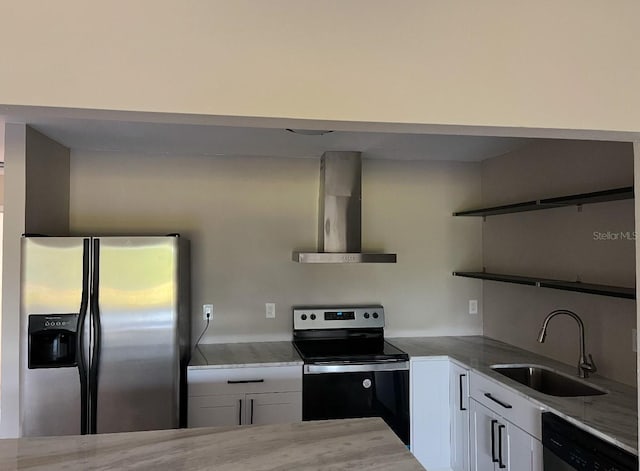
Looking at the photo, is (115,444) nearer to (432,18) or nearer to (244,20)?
(244,20)

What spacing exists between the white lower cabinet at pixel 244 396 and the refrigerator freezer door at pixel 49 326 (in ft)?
2.13

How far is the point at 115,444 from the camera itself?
1534 millimetres

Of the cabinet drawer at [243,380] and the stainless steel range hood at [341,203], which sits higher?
the stainless steel range hood at [341,203]

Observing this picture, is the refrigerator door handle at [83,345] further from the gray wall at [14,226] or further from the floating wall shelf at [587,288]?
the floating wall shelf at [587,288]

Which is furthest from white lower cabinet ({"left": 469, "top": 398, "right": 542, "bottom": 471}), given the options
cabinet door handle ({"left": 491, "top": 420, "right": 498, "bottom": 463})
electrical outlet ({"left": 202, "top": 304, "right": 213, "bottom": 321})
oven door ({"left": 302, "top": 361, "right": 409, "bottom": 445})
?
electrical outlet ({"left": 202, "top": 304, "right": 213, "bottom": 321})

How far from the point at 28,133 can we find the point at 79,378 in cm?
139

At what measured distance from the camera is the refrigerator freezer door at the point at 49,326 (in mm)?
2525

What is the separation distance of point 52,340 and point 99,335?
24cm

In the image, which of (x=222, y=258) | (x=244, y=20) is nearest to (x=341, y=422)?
(x=244, y=20)

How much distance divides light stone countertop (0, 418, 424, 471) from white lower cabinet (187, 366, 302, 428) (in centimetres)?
121

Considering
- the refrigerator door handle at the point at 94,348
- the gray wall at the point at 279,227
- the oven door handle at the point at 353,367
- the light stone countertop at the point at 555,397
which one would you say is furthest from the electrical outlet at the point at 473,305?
the refrigerator door handle at the point at 94,348

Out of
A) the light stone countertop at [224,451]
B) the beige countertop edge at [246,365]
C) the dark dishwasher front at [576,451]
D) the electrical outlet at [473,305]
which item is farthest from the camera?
the electrical outlet at [473,305]

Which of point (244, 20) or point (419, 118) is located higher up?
point (244, 20)

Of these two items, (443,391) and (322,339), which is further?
(322,339)
